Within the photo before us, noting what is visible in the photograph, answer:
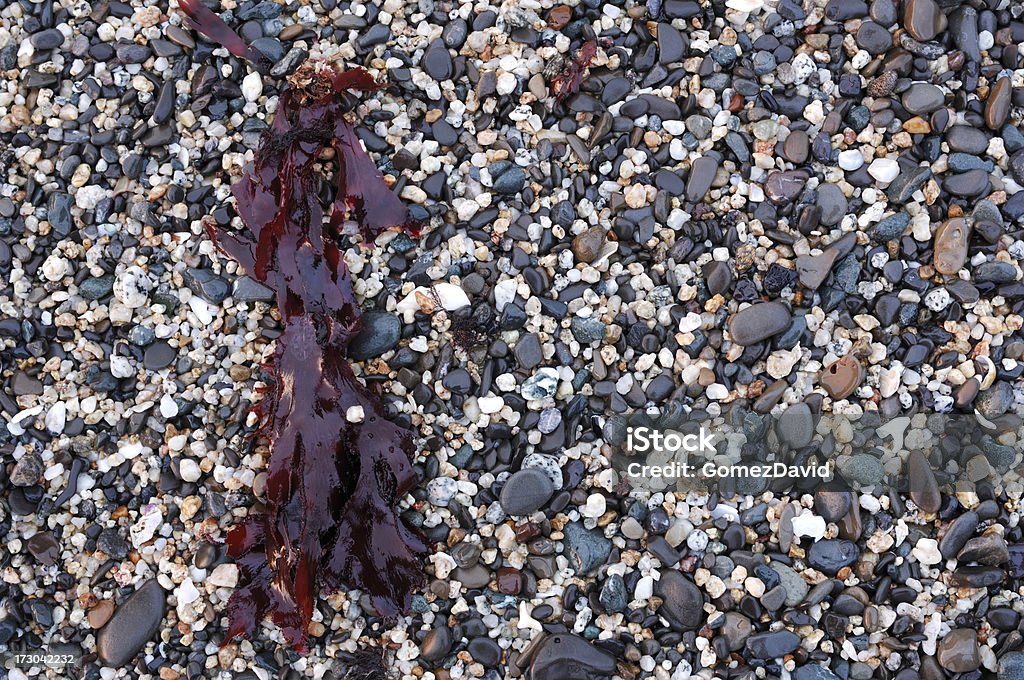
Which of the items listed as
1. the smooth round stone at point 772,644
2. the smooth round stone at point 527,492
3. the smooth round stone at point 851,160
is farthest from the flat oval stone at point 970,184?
the smooth round stone at point 527,492

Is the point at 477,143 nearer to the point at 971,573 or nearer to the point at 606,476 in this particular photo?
the point at 606,476

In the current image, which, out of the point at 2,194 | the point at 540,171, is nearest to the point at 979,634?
the point at 540,171

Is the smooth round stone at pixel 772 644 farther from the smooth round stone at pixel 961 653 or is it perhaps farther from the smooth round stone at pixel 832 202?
the smooth round stone at pixel 832 202

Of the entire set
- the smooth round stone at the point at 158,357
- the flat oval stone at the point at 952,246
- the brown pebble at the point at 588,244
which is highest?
the flat oval stone at the point at 952,246

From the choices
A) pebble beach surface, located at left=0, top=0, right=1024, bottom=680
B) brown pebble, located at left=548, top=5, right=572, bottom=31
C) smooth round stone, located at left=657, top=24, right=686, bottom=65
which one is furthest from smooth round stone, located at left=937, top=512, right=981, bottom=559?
brown pebble, located at left=548, top=5, right=572, bottom=31

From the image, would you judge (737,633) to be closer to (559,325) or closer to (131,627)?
(559,325)

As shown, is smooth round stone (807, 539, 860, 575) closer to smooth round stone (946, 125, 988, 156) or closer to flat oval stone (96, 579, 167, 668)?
smooth round stone (946, 125, 988, 156)
